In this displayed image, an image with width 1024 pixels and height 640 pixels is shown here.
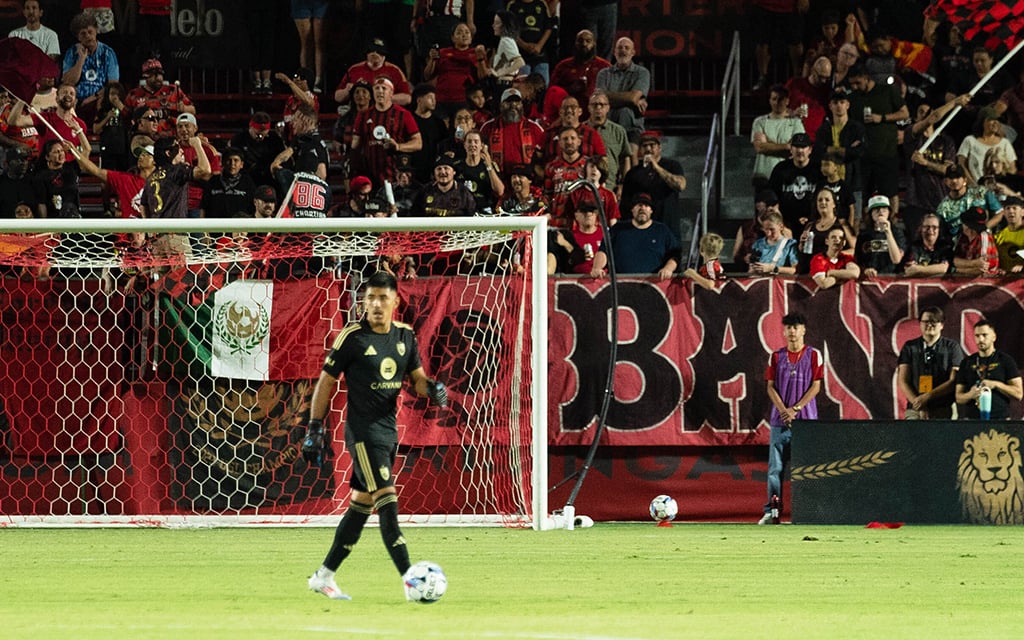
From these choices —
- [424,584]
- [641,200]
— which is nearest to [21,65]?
[641,200]

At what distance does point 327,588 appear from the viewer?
8.16 m

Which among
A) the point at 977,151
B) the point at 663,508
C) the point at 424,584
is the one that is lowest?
the point at 663,508

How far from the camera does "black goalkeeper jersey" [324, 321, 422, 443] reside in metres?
8.38

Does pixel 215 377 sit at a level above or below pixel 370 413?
below

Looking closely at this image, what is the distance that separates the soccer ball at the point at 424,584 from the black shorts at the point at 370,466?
0.62m

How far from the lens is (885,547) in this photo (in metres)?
11.5

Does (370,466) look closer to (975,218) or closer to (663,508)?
(663,508)

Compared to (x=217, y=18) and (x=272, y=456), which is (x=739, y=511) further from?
(x=217, y=18)

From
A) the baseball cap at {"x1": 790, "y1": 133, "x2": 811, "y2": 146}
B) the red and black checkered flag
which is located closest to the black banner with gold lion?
the baseball cap at {"x1": 790, "y1": 133, "x2": 811, "y2": 146}

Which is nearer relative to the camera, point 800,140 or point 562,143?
point 562,143

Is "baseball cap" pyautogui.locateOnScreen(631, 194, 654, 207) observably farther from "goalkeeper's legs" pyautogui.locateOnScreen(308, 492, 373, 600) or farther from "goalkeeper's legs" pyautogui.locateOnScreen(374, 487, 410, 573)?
"goalkeeper's legs" pyautogui.locateOnScreen(308, 492, 373, 600)

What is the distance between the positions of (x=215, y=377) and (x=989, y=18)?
360 inches

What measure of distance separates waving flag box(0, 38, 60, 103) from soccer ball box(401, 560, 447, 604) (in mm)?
11090

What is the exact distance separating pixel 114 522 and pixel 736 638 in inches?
333
